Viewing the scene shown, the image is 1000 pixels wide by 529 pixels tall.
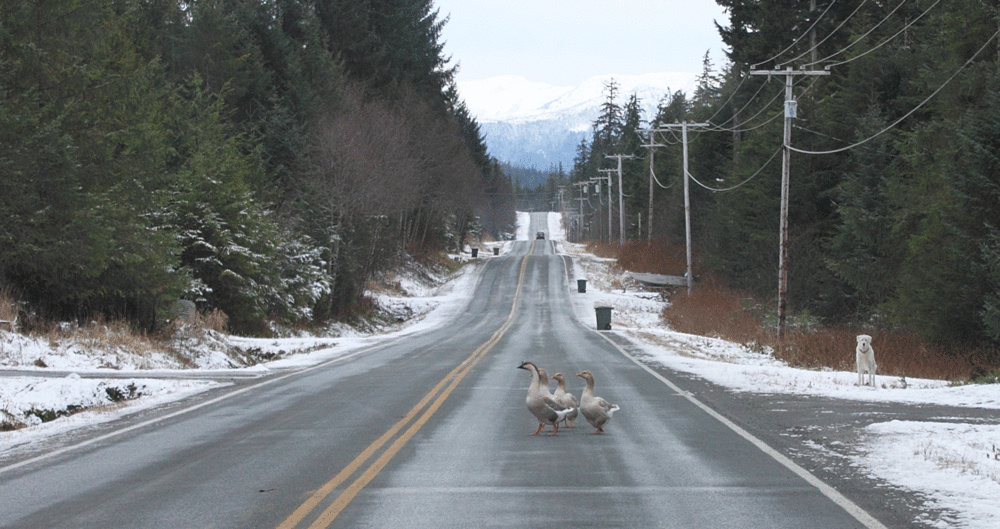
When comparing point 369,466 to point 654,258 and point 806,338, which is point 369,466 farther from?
point 654,258

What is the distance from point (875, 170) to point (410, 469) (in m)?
34.6

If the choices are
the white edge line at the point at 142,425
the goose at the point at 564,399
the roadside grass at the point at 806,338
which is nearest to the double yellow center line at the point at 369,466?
the goose at the point at 564,399

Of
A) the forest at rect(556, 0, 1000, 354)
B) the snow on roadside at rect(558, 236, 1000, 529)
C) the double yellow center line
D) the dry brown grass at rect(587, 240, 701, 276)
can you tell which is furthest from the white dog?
the dry brown grass at rect(587, 240, 701, 276)

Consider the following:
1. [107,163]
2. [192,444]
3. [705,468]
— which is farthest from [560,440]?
[107,163]

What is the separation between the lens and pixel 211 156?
31.5 metres

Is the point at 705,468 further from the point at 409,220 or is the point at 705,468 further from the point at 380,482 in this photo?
the point at 409,220

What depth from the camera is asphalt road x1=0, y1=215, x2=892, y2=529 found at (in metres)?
6.22

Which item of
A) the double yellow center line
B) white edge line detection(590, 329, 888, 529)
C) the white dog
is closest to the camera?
white edge line detection(590, 329, 888, 529)

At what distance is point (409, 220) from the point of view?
74812mm

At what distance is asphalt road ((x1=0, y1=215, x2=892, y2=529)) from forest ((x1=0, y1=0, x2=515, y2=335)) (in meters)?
7.42

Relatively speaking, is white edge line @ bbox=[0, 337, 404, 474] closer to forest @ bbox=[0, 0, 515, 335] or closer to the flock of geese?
the flock of geese

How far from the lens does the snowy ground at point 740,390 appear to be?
23.9 feet

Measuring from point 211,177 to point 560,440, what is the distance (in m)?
24.4

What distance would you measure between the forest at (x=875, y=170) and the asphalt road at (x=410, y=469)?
582 inches
